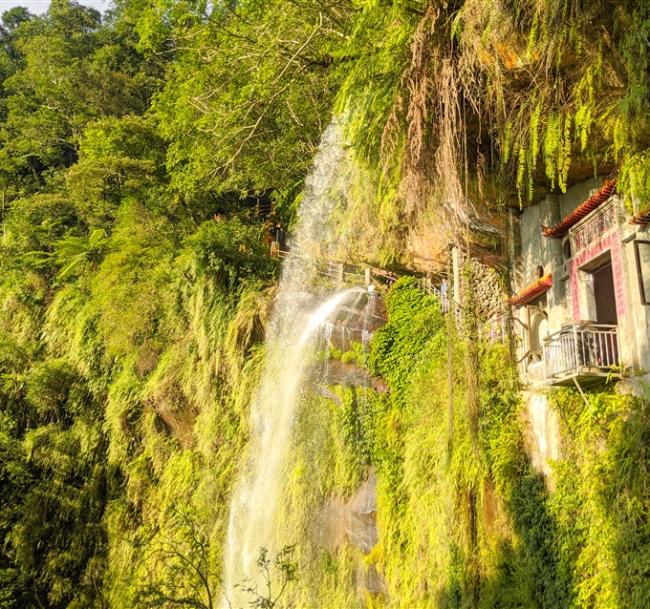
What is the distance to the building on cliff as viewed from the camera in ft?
23.9

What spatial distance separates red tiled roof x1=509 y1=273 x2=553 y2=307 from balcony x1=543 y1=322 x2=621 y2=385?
1316mm

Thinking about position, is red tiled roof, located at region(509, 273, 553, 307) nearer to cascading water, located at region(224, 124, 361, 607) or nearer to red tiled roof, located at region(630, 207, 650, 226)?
red tiled roof, located at region(630, 207, 650, 226)

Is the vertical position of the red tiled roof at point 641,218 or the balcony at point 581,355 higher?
the red tiled roof at point 641,218

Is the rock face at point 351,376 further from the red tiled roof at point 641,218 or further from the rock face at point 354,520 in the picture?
the red tiled roof at point 641,218

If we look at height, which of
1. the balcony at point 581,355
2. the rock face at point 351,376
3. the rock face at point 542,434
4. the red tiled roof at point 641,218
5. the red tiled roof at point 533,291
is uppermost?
the red tiled roof at point 641,218

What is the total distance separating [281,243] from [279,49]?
369 inches

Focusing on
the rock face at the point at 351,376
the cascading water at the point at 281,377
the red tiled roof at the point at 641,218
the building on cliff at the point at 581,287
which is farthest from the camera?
the rock face at the point at 351,376

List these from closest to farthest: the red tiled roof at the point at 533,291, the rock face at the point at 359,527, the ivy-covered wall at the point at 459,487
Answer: the ivy-covered wall at the point at 459,487
the red tiled roof at the point at 533,291
the rock face at the point at 359,527

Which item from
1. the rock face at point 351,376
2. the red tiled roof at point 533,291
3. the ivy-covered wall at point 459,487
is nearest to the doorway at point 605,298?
the red tiled roof at point 533,291

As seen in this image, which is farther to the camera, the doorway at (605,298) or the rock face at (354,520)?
the rock face at (354,520)

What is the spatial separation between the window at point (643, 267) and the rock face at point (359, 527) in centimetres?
526

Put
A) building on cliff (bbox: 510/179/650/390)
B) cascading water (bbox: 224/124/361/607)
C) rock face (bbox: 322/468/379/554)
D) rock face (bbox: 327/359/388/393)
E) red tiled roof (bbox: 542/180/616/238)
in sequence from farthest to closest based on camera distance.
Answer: rock face (bbox: 327/359/388/393) → cascading water (bbox: 224/124/361/607) → rock face (bbox: 322/468/379/554) → red tiled roof (bbox: 542/180/616/238) → building on cliff (bbox: 510/179/650/390)

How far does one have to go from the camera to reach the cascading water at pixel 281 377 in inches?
444

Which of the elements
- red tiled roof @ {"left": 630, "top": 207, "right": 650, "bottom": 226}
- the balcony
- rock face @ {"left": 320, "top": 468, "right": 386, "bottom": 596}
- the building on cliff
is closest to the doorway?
the building on cliff
